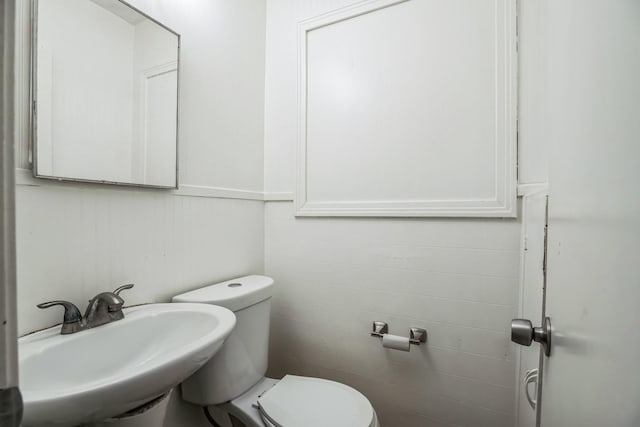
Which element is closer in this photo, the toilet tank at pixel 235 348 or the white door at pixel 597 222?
the white door at pixel 597 222

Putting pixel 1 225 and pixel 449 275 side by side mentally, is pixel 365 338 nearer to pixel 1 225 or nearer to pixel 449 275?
pixel 449 275

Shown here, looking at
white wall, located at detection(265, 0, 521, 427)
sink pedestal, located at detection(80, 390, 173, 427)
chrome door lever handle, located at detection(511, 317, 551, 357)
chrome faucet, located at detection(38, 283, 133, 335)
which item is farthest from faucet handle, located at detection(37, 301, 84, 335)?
chrome door lever handle, located at detection(511, 317, 551, 357)

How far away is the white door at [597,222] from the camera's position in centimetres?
22

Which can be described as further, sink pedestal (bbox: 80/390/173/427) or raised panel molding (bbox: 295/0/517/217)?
raised panel molding (bbox: 295/0/517/217)

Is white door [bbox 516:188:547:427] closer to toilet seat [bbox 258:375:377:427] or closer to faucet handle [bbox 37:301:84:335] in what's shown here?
toilet seat [bbox 258:375:377:427]

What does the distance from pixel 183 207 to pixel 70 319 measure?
1.65ft

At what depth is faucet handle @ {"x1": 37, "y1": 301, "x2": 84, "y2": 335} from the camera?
760 millimetres

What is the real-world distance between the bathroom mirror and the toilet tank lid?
419 millimetres

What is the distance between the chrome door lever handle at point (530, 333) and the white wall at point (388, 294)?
2.19 feet

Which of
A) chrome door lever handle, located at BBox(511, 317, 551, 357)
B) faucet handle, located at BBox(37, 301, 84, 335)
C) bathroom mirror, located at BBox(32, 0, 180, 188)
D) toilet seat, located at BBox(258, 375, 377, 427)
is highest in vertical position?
bathroom mirror, located at BBox(32, 0, 180, 188)

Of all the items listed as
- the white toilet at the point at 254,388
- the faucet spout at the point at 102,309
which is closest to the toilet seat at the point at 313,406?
the white toilet at the point at 254,388

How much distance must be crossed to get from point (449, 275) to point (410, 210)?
311 mm

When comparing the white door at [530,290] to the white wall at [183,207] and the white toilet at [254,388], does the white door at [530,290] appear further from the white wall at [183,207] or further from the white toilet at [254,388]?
the white wall at [183,207]

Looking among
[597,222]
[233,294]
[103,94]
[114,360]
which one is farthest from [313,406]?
[103,94]
